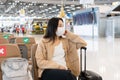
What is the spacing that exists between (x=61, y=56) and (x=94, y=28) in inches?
625

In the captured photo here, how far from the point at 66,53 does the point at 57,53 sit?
0.16 m

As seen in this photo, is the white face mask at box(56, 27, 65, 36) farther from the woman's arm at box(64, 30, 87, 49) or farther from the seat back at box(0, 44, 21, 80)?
the seat back at box(0, 44, 21, 80)

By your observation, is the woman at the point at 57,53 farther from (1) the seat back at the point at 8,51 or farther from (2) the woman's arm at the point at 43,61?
(1) the seat back at the point at 8,51

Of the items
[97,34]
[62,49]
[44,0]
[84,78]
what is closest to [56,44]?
[62,49]

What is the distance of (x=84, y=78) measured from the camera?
134 inches

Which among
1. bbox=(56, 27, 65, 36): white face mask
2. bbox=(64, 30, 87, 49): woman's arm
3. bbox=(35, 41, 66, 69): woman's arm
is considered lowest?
bbox=(35, 41, 66, 69): woman's arm

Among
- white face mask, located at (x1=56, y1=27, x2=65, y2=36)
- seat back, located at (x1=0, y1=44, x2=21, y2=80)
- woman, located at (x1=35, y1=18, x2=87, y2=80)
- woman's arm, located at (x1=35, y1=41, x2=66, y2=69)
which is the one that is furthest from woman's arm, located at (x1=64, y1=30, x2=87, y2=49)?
seat back, located at (x1=0, y1=44, x2=21, y2=80)

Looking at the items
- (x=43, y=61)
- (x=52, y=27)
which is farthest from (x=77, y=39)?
(x=43, y=61)

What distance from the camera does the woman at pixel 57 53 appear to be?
3.06 meters

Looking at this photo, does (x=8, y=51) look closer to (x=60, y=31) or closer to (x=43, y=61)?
(x=43, y=61)

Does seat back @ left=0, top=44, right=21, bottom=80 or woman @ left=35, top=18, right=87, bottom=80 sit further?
seat back @ left=0, top=44, right=21, bottom=80

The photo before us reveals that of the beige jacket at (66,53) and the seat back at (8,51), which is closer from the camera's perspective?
the beige jacket at (66,53)

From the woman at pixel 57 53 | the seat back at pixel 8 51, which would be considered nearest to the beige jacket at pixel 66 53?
the woman at pixel 57 53

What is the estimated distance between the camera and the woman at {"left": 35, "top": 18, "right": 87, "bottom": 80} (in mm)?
3064
